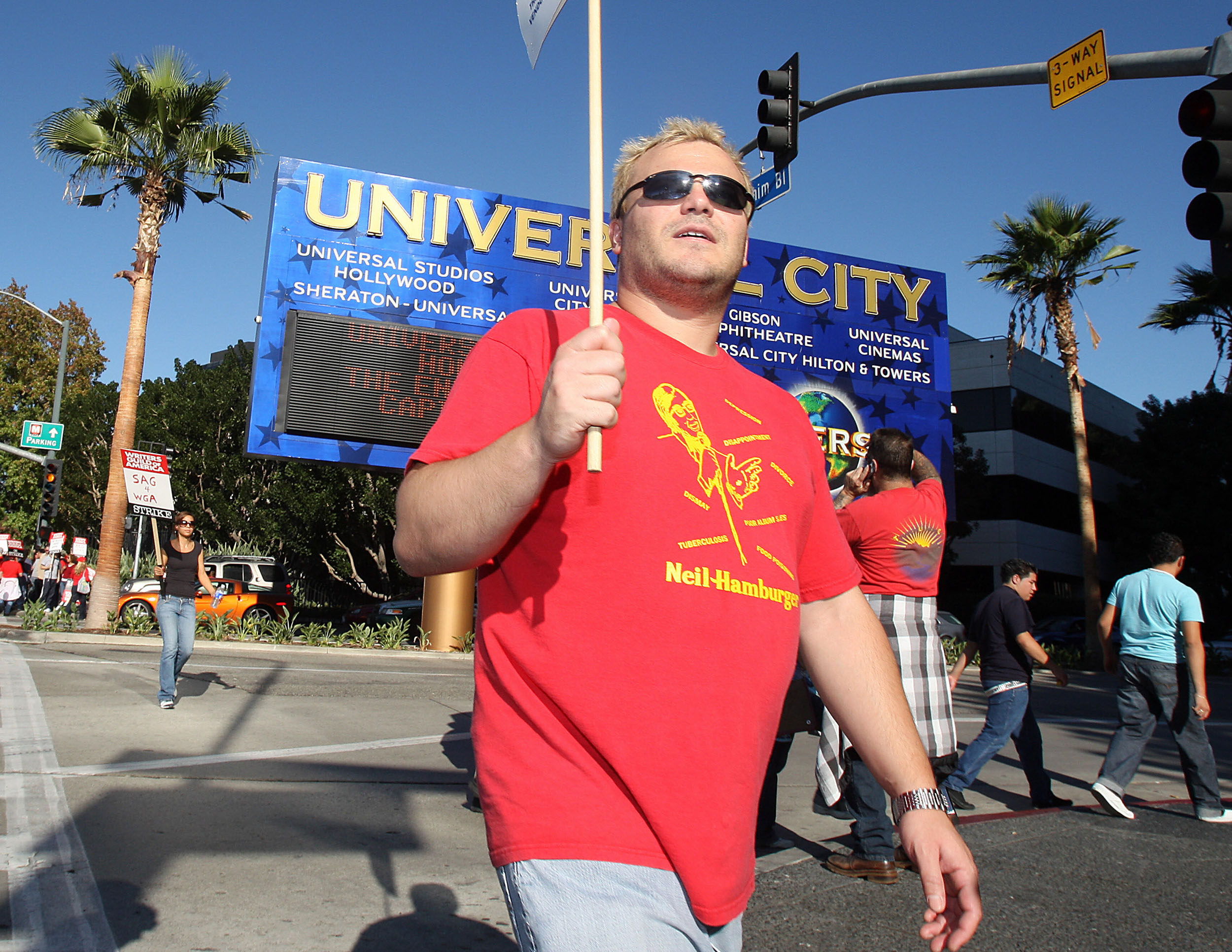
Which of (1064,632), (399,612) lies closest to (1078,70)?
(399,612)

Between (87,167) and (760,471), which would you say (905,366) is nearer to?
(87,167)

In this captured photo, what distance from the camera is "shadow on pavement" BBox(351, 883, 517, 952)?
3342 mm

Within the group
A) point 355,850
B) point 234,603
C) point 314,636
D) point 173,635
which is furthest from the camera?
point 234,603

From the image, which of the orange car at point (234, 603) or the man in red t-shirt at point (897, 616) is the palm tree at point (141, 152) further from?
the man in red t-shirt at point (897, 616)

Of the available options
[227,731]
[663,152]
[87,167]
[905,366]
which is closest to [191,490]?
[87,167]

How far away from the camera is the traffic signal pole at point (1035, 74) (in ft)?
18.4

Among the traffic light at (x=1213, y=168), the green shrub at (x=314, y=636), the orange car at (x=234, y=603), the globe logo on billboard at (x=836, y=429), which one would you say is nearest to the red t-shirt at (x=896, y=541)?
the traffic light at (x=1213, y=168)

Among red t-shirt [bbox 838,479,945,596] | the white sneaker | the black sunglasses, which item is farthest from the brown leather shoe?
the black sunglasses

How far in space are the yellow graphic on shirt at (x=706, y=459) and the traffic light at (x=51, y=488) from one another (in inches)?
895

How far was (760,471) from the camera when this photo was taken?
65.9 inches

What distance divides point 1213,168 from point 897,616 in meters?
3.23

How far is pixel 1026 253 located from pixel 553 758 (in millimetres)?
23965

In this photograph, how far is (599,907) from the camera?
1.31 metres

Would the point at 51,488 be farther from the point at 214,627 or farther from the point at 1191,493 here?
the point at 1191,493
